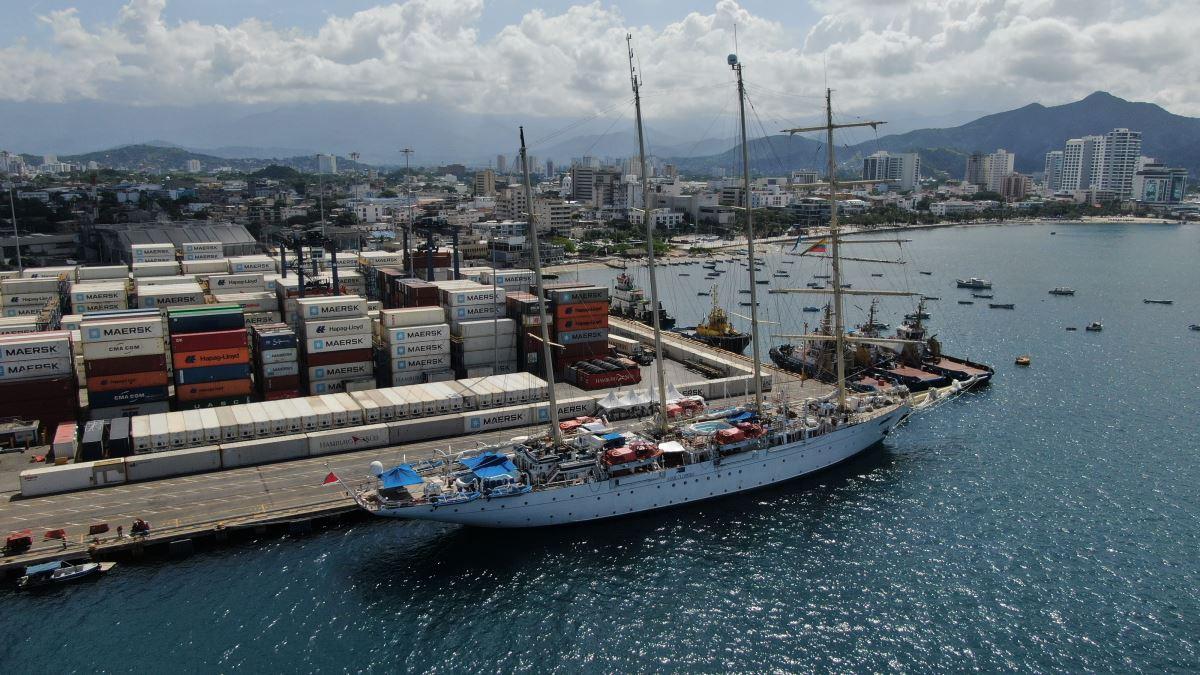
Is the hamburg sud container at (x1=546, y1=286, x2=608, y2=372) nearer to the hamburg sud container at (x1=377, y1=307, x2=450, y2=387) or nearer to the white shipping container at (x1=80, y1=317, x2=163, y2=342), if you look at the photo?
the hamburg sud container at (x1=377, y1=307, x2=450, y2=387)

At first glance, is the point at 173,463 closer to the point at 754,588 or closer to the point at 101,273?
the point at 754,588

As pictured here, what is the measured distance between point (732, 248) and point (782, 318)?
75.6m

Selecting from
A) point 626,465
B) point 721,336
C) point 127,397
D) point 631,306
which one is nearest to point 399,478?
point 626,465

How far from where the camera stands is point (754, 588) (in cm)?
2977

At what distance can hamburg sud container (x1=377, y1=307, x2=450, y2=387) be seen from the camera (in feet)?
169

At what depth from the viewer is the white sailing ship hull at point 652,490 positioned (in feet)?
109

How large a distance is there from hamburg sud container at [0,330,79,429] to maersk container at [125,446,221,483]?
9.15 metres

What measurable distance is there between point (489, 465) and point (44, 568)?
16.9m

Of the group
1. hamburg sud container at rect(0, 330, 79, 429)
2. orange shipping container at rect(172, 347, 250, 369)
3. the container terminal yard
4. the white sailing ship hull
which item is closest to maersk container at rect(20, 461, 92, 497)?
the container terminal yard

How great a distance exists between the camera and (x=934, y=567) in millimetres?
31062

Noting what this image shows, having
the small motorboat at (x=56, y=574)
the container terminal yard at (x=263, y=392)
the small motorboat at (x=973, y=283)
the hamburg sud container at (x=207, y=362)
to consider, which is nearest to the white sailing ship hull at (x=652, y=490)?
the container terminal yard at (x=263, y=392)

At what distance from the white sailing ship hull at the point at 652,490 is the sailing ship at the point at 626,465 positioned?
2.0 inches

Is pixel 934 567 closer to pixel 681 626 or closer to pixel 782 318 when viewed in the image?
pixel 681 626

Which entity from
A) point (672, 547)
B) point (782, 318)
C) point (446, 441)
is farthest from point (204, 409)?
point (782, 318)
